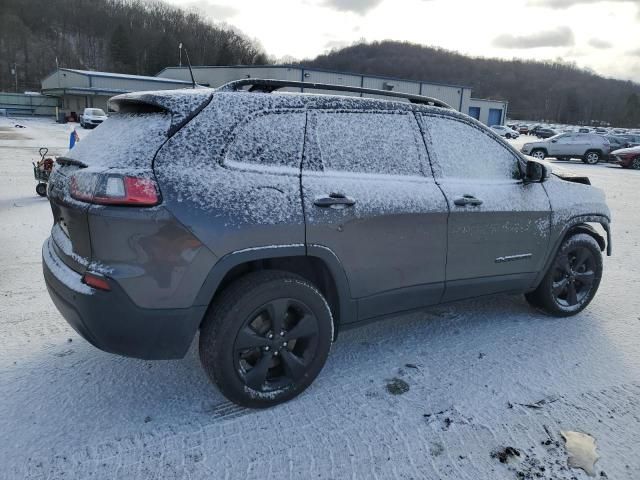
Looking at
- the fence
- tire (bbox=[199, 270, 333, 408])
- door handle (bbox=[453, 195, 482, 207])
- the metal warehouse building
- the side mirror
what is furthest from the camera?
the fence

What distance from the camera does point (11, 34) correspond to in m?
104

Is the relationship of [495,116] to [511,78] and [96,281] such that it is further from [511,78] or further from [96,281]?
[511,78]

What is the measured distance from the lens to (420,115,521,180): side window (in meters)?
3.32

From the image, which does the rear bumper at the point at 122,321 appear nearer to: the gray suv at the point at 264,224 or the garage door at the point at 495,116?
the gray suv at the point at 264,224

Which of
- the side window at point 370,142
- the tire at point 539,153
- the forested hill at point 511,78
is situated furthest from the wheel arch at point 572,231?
the forested hill at point 511,78

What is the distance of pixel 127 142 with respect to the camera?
2.50 m

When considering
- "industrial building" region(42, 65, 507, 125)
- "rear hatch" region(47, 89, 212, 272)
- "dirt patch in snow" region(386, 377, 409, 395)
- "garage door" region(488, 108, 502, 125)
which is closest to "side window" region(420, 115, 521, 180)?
"dirt patch in snow" region(386, 377, 409, 395)

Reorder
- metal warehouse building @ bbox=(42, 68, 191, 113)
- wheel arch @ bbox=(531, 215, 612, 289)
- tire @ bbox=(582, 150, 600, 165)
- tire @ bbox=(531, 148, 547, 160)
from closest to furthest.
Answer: wheel arch @ bbox=(531, 215, 612, 289)
tire @ bbox=(582, 150, 600, 165)
tire @ bbox=(531, 148, 547, 160)
metal warehouse building @ bbox=(42, 68, 191, 113)

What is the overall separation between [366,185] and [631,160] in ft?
76.0

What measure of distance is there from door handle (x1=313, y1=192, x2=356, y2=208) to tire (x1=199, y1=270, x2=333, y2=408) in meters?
0.43

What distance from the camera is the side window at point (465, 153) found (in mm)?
3320

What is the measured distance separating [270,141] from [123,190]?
81 cm

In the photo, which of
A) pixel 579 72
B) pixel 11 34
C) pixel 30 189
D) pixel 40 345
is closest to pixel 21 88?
pixel 11 34

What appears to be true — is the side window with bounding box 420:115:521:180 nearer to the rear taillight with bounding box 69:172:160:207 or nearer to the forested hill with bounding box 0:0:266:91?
the rear taillight with bounding box 69:172:160:207
